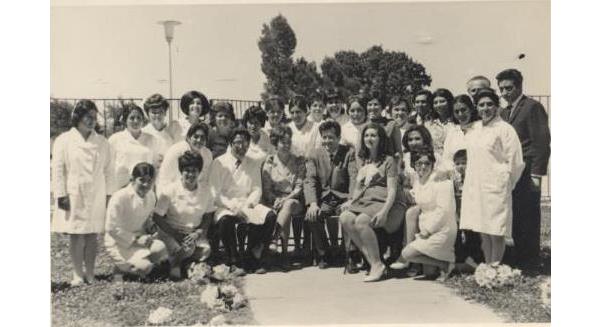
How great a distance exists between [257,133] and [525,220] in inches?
111

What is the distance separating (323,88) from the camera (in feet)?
20.8

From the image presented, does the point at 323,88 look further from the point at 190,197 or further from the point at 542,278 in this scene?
the point at 542,278

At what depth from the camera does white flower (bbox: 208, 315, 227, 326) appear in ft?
18.2

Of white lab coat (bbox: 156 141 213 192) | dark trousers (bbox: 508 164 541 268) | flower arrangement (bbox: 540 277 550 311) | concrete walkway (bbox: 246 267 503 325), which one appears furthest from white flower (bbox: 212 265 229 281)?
flower arrangement (bbox: 540 277 550 311)

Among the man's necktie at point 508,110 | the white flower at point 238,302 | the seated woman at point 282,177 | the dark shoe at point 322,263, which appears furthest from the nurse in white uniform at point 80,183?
the man's necktie at point 508,110

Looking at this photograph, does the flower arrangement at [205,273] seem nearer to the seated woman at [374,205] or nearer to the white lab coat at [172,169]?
the white lab coat at [172,169]

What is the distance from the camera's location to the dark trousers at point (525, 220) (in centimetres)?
599

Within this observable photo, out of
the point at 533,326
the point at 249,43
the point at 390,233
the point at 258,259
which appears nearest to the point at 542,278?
the point at 533,326

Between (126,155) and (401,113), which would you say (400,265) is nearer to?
(401,113)

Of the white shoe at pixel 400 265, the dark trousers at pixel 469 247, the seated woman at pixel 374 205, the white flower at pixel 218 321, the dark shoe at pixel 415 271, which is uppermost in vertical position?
the seated woman at pixel 374 205

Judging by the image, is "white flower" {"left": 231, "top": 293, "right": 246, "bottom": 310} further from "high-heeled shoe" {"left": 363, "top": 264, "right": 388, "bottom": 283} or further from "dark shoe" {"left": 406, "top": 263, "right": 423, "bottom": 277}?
"dark shoe" {"left": 406, "top": 263, "right": 423, "bottom": 277}

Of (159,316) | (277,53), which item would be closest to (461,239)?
(277,53)

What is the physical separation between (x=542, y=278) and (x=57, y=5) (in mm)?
5526

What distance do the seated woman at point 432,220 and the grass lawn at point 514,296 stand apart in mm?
224
